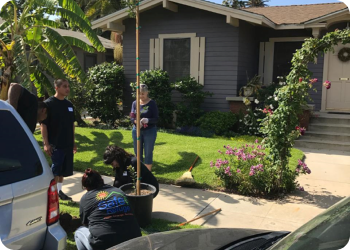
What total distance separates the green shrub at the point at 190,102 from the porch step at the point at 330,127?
3.30 metres

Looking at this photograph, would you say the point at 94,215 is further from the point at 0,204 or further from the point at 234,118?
the point at 234,118

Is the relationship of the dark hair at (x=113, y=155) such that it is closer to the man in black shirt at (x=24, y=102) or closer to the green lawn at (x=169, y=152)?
the man in black shirt at (x=24, y=102)

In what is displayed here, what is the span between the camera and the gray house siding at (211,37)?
1134 centimetres

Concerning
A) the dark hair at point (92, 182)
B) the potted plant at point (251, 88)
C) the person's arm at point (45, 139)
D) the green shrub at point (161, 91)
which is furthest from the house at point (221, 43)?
the dark hair at point (92, 182)

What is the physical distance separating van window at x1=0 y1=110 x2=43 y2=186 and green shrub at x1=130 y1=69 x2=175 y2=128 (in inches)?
336

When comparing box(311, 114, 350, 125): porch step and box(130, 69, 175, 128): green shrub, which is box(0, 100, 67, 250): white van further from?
box(311, 114, 350, 125): porch step

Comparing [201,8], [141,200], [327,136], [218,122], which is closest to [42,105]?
[141,200]

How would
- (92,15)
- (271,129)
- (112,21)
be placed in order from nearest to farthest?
(271,129), (112,21), (92,15)

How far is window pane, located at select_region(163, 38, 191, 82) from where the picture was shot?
39.3 ft

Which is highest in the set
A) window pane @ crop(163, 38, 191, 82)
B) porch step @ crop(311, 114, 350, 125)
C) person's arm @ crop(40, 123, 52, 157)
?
window pane @ crop(163, 38, 191, 82)

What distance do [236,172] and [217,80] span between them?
602 cm

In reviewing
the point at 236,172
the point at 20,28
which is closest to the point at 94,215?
the point at 236,172

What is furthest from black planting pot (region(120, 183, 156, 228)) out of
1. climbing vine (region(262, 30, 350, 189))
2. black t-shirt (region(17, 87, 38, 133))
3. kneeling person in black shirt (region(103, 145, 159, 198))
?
climbing vine (region(262, 30, 350, 189))

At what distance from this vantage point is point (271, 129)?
582 centimetres
